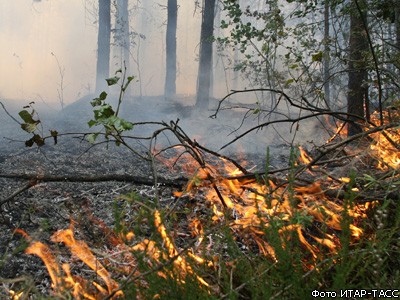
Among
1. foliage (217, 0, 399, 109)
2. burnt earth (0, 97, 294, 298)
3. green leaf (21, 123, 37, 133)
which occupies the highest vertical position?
foliage (217, 0, 399, 109)

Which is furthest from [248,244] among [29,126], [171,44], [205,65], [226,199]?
[171,44]

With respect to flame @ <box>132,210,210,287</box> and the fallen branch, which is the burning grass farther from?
the fallen branch

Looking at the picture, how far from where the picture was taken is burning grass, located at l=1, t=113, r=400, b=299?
5.53 ft

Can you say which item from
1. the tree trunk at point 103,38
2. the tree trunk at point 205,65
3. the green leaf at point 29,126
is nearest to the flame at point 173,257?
the green leaf at point 29,126

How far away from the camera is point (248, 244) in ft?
8.09

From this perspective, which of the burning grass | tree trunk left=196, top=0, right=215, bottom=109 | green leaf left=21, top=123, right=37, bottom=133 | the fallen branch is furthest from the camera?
tree trunk left=196, top=0, right=215, bottom=109

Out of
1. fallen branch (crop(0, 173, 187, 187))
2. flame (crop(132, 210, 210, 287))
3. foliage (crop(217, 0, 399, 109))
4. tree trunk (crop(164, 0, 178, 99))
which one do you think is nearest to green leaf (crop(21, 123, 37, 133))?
fallen branch (crop(0, 173, 187, 187))

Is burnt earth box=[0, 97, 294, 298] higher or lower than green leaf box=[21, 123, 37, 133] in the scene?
lower

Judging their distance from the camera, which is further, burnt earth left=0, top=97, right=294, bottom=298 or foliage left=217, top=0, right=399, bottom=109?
foliage left=217, top=0, right=399, bottom=109

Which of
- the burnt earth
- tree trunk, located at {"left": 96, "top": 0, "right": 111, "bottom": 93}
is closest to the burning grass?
the burnt earth

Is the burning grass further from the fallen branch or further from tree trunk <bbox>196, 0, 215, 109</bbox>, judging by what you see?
tree trunk <bbox>196, 0, 215, 109</bbox>

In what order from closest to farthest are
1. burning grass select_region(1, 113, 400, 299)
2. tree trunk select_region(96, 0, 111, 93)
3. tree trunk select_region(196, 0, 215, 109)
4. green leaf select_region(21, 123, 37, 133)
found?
burning grass select_region(1, 113, 400, 299) → green leaf select_region(21, 123, 37, 133) → tree trunk select_region(196, 0, 215, 109) → tree trunk select_region(96, 0, 111, 93)

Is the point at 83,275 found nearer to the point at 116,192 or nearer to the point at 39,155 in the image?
the point at 116,192

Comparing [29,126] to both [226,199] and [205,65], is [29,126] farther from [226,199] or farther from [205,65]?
[205,65]
